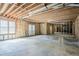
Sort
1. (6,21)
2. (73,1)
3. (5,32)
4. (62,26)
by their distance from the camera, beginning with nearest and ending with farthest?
(73,1)
(62,26)
(5,32)
(6,21)

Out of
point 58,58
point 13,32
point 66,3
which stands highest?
point 66,3

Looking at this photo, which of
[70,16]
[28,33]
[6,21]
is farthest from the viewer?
A: [28,33]

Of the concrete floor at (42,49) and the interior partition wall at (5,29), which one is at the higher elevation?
the interior partition wall at (5,29)

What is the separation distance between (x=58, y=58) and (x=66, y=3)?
5.10 ft

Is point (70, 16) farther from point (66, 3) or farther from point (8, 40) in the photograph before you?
point (8, 40)

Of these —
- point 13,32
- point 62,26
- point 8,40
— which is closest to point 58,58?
point 62,26

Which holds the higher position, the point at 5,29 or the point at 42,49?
the point at 5,29

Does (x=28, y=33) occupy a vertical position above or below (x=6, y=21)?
below

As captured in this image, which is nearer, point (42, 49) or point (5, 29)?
point (42, 49)

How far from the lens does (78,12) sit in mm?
4035

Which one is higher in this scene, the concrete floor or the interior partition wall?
the interior partition wall

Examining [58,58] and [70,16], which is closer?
[58,58]

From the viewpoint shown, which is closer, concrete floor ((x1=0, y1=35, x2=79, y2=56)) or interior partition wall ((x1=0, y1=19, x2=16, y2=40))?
concrete floor ((x1=0, y1=35, x2=79, y2=56))

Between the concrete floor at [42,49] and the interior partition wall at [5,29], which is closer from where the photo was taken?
the concrete floor at [42,49]
